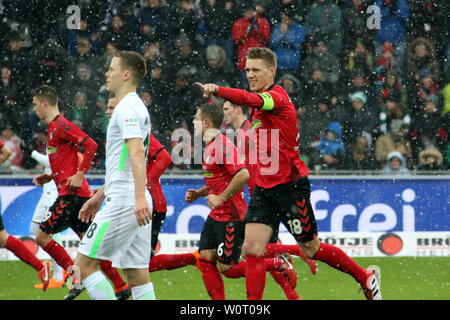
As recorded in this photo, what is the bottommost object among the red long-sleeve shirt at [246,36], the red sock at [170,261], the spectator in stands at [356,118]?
the red sock at [170,261]

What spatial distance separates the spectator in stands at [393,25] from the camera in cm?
1564

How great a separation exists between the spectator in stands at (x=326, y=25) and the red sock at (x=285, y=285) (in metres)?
7.23

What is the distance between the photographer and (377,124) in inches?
578

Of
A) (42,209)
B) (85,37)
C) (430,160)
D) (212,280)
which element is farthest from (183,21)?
(212,280)

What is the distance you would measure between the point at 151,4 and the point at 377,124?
3.96m

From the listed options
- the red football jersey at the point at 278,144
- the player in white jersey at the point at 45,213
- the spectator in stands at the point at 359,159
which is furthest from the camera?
the spectator in stands at the point at 359,159

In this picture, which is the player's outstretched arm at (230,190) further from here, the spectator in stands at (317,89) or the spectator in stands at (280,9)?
the spectator in stands at (280,9)

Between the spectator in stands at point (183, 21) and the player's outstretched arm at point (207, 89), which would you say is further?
the spectator in stands at point (183, 21)

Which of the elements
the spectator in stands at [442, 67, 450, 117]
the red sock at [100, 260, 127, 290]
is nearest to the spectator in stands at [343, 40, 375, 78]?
the spectator in stands at [442, 67, 450, 117]

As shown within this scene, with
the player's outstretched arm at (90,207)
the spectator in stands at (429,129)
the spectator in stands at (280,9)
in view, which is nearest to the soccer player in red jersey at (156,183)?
the player's outstretched arm at (90,207)

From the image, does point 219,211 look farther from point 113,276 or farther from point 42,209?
point 42,209

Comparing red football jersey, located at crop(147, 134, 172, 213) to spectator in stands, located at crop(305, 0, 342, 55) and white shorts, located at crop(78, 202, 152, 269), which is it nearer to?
white shorts, located at crop(78, 202, 152, 269)

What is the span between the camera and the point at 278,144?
25.1 ft

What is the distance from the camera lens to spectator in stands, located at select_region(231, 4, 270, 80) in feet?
49.6
